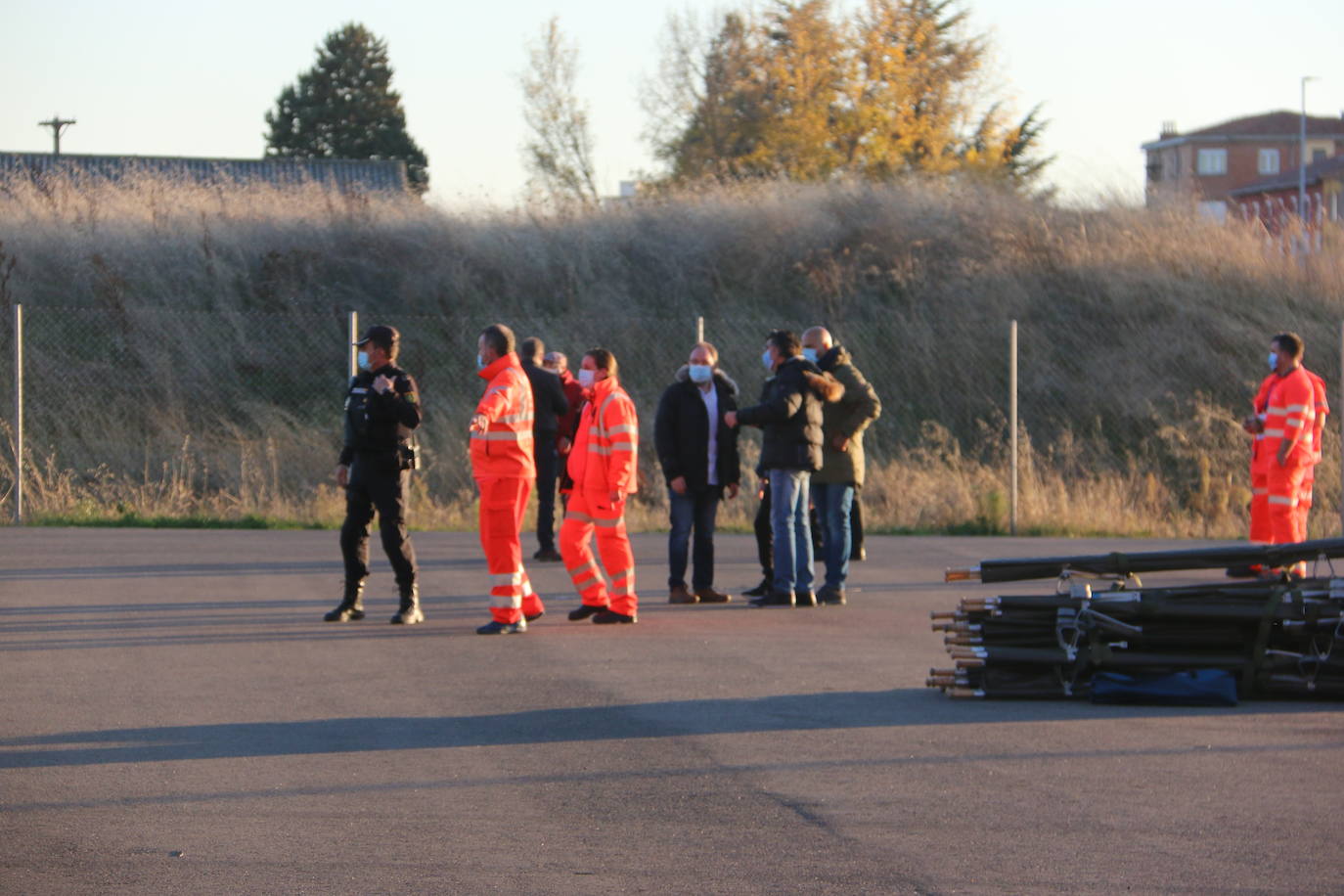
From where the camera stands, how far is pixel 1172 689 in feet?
27.2

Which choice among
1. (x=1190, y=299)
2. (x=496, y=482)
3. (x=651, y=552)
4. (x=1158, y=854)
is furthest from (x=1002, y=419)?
(x=1158, y=854)

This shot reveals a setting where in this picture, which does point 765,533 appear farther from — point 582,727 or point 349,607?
point 582,727

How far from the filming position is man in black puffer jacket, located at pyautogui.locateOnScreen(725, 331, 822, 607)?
468 inches

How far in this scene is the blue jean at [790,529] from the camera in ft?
39.3

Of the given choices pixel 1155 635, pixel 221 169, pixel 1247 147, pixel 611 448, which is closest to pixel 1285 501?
pixel 1155 635

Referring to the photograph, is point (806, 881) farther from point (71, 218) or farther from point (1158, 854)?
point (71, 218)

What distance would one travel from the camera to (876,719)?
25.6 feet

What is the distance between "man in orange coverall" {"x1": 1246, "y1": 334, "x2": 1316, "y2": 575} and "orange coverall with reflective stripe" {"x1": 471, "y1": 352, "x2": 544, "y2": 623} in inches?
255

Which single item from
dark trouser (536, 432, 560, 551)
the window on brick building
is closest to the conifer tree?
dark trouser (536, 432, 560, 551)

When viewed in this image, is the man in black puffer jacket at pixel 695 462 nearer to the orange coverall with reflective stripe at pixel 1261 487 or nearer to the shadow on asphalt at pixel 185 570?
the shadow on asphalt at pixel 185 570

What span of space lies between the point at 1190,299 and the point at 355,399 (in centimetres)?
1908

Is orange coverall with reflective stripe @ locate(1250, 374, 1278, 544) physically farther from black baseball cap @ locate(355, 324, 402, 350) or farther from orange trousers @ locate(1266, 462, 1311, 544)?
black baseball cap @ locate(355, 324, 402, 350)

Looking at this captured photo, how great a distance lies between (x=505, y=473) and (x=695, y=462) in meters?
2.19

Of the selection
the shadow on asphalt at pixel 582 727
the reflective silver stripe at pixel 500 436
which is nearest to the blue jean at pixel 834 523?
the reflective silver stripe at pixel 500 436
